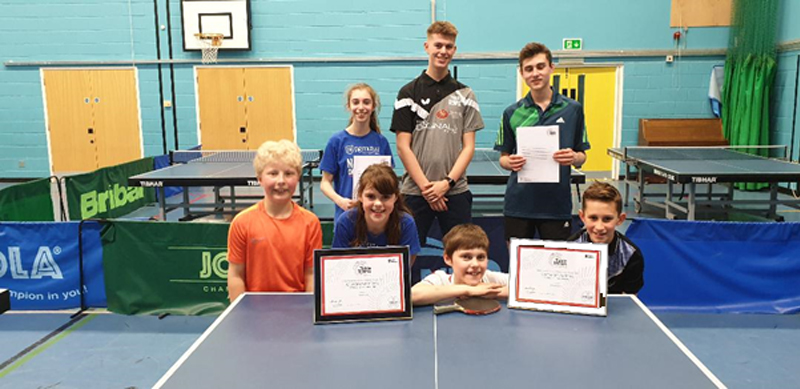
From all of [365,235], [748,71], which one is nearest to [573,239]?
Result: [365,235]

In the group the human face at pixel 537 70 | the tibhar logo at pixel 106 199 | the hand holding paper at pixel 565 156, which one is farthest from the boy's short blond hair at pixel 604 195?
the tibhar logo at pixel 106 199

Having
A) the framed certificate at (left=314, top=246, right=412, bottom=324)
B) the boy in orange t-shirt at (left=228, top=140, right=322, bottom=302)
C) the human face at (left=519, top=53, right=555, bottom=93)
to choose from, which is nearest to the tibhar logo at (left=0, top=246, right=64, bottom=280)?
the boy in orange t-shirt at (left=228, top=140, right=322, bottom=302)

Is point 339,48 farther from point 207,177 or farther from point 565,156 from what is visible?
point 565,156

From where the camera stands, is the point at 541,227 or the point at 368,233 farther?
the point at 541,227

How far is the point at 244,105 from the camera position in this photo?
12.2m

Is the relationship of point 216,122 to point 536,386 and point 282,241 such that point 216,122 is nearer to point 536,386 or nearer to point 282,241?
point 282,241

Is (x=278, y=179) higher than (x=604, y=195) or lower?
→ higher

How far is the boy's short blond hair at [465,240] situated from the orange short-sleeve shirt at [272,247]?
66 centimetres

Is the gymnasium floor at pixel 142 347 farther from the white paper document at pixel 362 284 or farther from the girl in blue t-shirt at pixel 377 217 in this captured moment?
the white paper document at pixel 362 284

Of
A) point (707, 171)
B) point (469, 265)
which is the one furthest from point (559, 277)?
point (707, 171)

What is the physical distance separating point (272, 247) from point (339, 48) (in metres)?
9.89

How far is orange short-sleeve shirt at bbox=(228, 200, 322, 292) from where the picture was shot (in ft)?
8.93

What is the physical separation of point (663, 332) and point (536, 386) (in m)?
0.71

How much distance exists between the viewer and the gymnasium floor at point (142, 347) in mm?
3521
